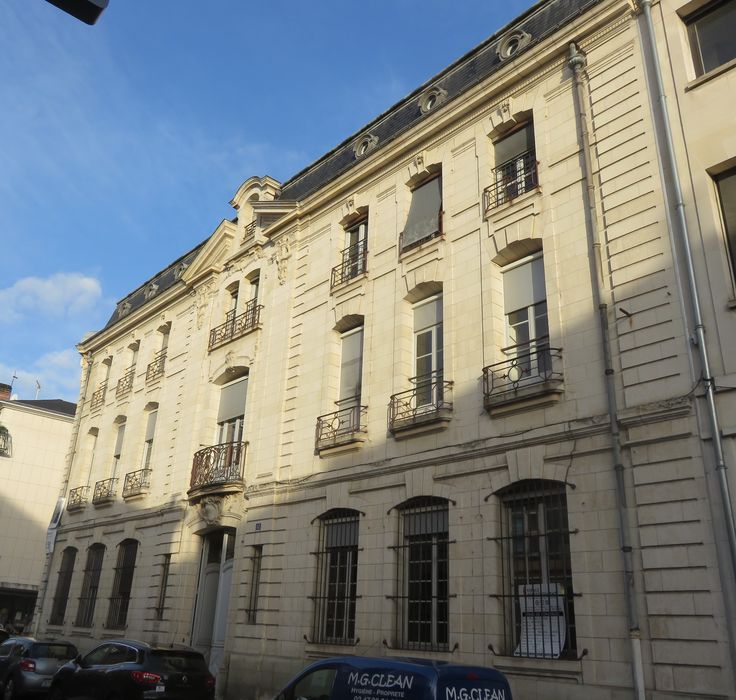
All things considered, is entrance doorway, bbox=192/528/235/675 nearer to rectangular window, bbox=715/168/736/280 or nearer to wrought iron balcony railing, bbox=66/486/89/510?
wrought iron balcony railing, bbox=66/486/89/510

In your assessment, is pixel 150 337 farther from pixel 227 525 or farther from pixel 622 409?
pixel 622 409

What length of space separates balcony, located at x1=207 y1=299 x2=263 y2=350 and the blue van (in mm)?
12036

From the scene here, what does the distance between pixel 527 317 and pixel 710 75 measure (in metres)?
4.60

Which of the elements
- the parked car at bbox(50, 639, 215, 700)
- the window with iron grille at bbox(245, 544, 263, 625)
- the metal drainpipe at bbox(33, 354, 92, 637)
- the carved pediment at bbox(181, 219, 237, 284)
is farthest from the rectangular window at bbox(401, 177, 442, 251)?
the metal drainpipe at bbox(33, 354, 92, 637)

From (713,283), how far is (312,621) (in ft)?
31.5

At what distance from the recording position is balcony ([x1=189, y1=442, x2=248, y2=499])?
56.7 ft

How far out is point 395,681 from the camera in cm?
700

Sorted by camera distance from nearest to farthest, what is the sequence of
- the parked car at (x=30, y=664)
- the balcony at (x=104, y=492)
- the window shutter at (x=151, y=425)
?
the parked car at (x=30, y=664) → the balcony at (x=104, y=492) → the window shutter at (x=151, y=425)

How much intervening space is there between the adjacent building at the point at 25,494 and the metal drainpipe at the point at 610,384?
129 feet

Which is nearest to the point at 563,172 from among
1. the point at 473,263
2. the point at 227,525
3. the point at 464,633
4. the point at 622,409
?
the point at 473,263

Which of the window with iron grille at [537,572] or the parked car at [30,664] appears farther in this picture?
the parked car at [30,664]

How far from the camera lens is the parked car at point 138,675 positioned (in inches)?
444

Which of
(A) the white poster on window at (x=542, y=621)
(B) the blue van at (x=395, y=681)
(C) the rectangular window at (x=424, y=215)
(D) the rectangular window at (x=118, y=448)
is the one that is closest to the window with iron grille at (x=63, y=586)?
(D) the rectangular window at (x=118, y=448)

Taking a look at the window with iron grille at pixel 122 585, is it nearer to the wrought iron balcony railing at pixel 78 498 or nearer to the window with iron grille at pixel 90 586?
the window with iron grille at pixel 90 586
